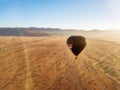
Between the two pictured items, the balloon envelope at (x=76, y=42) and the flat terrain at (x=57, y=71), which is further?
the balloon envelope at (x=76, y=42)

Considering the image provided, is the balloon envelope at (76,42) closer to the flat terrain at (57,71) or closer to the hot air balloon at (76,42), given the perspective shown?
the hot air balloon at (76,42)

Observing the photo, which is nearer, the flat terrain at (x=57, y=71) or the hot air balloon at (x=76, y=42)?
the flat terrain at (x=57, y=71)

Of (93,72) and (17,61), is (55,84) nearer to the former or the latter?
(93,72)

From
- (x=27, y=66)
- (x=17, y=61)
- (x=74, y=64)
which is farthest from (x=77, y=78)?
(x=17, y=61)

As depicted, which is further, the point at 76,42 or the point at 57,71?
the point at 57,71

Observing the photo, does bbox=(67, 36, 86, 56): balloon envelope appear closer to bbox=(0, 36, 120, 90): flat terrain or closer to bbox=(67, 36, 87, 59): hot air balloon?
bbox=(67, 36, 87, 59): hot air balloon

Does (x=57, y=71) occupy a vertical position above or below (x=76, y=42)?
below

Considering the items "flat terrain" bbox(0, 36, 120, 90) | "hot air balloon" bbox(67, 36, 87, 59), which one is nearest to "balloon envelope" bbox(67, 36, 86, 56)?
"hot air balloon" bbox(67, 36, 87, 59)

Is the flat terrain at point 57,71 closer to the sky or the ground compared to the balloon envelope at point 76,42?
closer to the ground

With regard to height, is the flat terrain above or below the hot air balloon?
below

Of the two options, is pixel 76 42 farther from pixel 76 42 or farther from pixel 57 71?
pixel 57 71

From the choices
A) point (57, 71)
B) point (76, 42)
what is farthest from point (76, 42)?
point (57, 71)

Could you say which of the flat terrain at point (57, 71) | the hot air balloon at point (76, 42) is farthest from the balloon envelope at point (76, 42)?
the flat terrain at point (57, 71)
